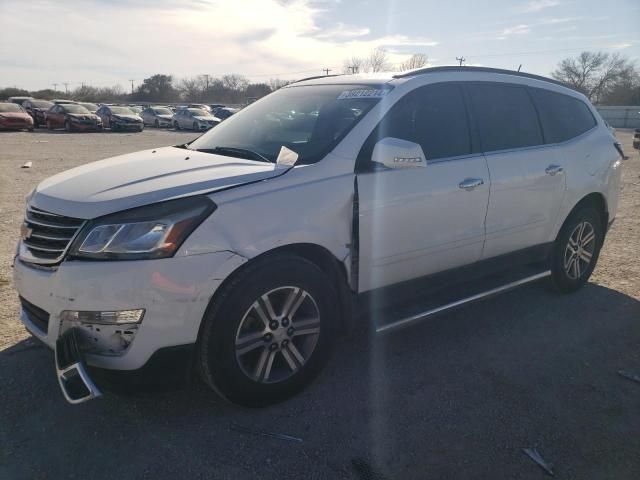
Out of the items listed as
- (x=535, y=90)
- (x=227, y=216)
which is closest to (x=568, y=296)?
(x=535, y=90)

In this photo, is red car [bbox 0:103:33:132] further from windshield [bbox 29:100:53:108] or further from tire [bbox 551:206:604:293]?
tire [bbox 551:206:604:293]

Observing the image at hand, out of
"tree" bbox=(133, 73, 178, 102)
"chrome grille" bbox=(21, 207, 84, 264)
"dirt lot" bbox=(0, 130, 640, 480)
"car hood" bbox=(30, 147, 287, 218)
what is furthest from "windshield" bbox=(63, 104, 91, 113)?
"tree" bbox=(133, 73, 178, 102)

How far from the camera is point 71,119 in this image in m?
28.2

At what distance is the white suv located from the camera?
2393 millimetres

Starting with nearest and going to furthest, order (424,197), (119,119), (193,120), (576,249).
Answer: (424,197)
(576,249)
(119,119)
(193,120)

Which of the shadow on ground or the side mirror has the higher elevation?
the side mirror

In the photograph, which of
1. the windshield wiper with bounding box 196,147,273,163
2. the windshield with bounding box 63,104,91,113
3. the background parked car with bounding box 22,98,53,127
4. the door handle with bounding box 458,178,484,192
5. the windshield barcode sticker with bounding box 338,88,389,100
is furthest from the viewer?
the background parked car with bounding box 22,98,53,127

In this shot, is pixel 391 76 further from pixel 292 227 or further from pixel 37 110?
pixel 37 110

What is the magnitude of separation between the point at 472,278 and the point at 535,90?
178 cm

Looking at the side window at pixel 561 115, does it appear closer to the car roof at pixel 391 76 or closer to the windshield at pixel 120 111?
the car roof at pixel 391 76

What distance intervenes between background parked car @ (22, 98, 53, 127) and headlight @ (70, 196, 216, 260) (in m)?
31.3

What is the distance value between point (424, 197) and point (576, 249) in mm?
2204

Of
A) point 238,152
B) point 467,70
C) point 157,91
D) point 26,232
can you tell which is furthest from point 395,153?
point 157,91

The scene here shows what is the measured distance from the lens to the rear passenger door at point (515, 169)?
3.74 metres
